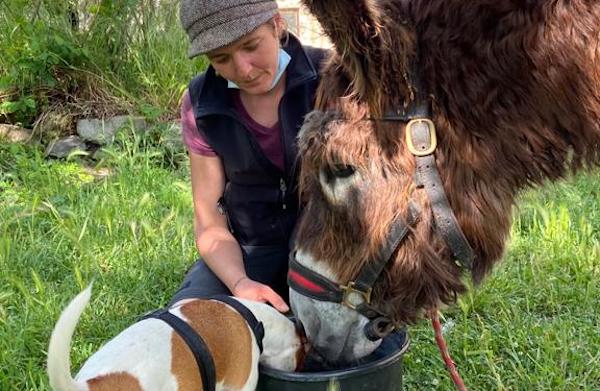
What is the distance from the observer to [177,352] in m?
1.85

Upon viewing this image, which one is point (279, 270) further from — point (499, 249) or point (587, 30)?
point (587, 30)

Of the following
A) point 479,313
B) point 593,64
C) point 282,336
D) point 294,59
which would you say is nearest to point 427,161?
point 593,64

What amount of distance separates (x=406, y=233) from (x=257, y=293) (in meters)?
0.87

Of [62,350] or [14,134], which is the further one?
[14,134]

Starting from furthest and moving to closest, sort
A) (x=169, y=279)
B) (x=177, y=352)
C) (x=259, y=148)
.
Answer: (x=169, y=279)
(x=259, y=148)
(x=177, y=352)

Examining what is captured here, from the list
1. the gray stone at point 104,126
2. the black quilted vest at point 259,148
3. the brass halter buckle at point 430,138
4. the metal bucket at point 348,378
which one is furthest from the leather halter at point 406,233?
the gray stone at point 104,126

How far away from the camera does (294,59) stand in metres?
2.48

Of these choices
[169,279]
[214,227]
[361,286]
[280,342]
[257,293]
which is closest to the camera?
[361,286]

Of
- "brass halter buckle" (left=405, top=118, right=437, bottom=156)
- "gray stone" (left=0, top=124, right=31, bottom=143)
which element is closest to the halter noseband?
"brass halter buckle" (left=405, top=118, right=437, bottom=156)

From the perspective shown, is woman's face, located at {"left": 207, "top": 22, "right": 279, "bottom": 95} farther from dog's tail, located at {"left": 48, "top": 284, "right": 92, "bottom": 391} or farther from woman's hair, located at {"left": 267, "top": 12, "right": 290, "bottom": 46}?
dog's tail, located at {"left": 48, "top": 284, "right": 92, "bottom": 391}

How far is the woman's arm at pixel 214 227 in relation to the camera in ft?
8.30

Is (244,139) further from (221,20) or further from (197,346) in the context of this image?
(197,346)

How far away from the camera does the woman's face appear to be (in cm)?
220

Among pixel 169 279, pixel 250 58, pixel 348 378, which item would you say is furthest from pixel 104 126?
pixel 348 378
